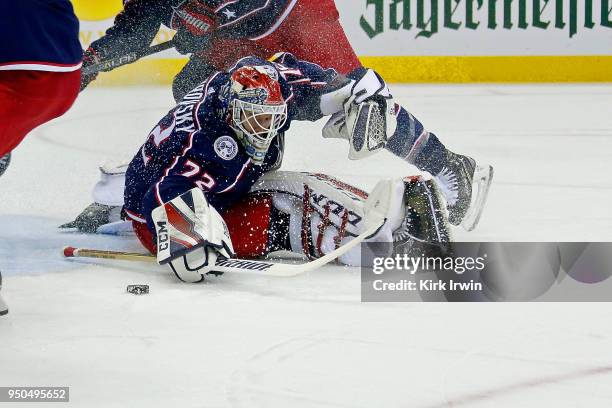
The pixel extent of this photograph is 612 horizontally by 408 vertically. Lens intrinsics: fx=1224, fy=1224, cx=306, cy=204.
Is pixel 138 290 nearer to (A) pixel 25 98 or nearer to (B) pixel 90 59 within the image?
(A) pixel 25 98

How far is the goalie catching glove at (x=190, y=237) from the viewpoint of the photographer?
2.80 m

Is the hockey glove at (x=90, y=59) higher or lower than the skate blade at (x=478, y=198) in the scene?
higher

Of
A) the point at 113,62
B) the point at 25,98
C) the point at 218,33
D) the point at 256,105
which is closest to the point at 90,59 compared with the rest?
the point at 113,62

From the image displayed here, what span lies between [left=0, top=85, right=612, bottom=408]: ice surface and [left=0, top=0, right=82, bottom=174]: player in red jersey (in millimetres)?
420

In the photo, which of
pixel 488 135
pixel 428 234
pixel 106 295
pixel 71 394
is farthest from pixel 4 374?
pixel 488 135

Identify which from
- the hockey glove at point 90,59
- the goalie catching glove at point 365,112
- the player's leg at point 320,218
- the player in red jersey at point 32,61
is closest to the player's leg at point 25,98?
the player in red jersey at point 32,61

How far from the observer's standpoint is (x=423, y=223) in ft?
9.80

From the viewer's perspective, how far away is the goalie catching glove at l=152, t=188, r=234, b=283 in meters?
2.80

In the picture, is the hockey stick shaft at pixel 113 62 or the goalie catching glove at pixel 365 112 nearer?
the goalie catching glove at pixel 365 112

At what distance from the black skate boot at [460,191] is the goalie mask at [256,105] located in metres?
0.61

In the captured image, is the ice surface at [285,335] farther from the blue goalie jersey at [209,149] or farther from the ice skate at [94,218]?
the blue goalie jersey at [209,149]

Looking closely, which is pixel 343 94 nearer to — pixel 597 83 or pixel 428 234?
pixel 428 234

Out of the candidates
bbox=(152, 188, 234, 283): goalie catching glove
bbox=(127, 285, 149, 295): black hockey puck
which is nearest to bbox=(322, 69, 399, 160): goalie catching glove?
bbox=(152, 188, 234, 283): goalie catching glove

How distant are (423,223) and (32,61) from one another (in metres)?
1.06
